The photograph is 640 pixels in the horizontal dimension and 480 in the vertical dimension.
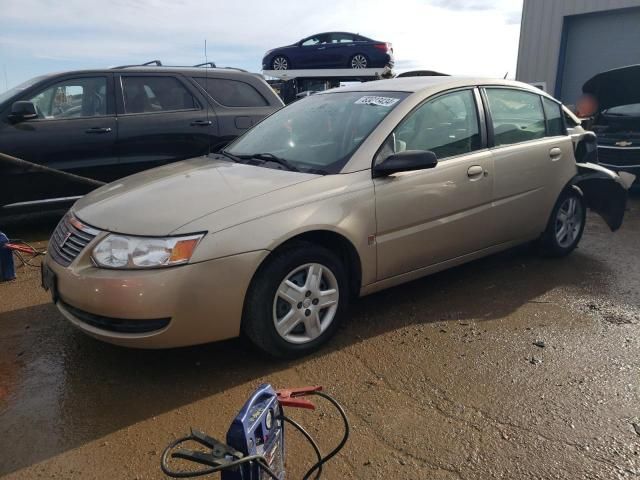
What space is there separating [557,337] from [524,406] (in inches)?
36.5

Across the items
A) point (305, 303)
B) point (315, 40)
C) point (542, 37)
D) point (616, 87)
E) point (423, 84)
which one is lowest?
point (305, 303)

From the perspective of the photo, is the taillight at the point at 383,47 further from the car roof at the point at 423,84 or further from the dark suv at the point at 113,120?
the car roof at the point at 423,84

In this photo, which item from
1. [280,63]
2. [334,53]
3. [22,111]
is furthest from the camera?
[280,63]

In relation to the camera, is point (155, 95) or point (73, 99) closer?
point (73, 99)

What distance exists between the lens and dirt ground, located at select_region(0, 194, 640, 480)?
236 cm

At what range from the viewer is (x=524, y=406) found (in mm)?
2734

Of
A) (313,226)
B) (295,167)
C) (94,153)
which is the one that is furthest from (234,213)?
(94,153)

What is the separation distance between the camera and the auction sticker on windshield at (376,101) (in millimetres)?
3729

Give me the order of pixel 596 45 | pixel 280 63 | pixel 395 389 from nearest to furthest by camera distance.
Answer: pixel 395 389 → pixel 596 45 → pixel 280 63

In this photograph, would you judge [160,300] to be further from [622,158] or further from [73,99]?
[622,158]

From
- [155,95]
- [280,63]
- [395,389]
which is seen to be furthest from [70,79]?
[280,63]

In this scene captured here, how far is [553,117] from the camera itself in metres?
4.81

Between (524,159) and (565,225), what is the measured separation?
992 millimetres

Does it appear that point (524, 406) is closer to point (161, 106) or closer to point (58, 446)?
point (58, 446)
